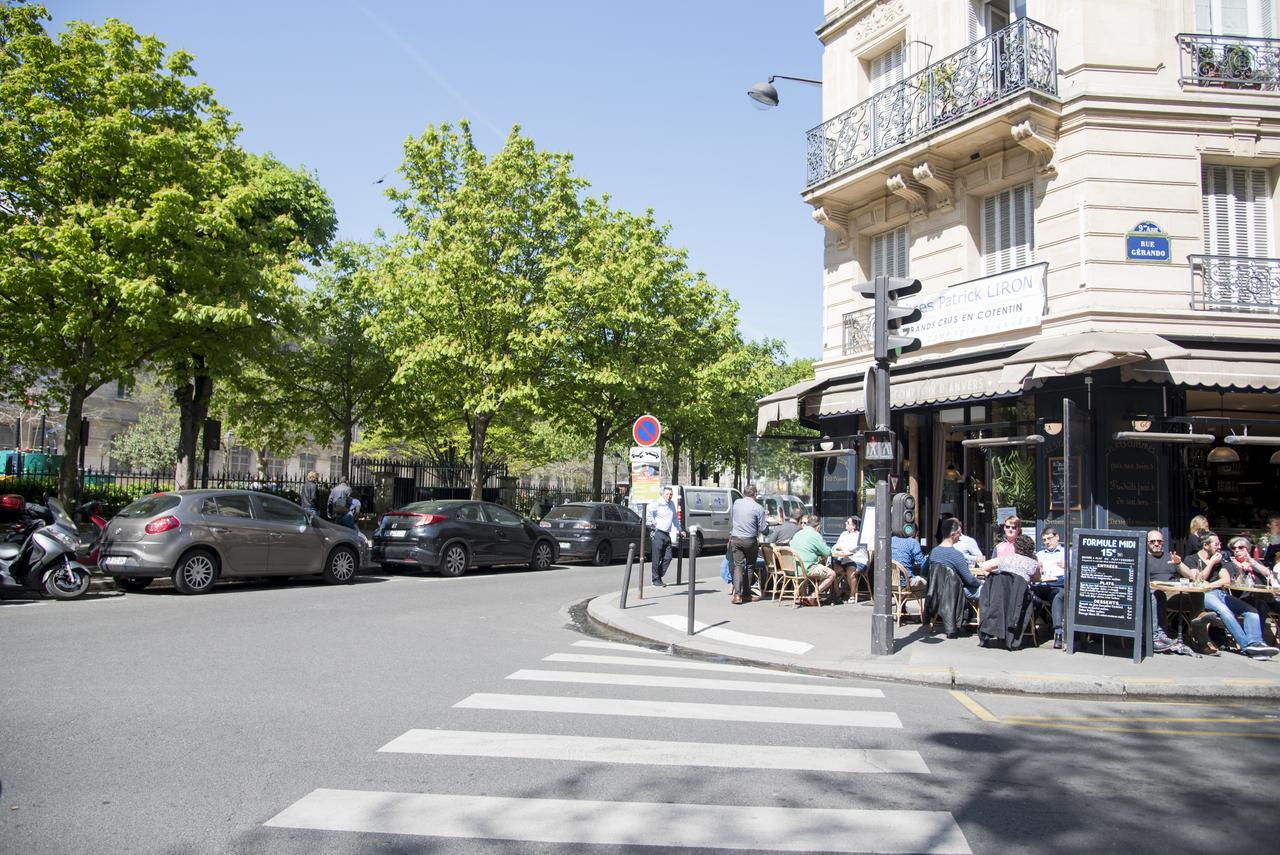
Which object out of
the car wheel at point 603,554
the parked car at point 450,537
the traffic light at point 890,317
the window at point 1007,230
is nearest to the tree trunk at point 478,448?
the car wheel at point 603,554

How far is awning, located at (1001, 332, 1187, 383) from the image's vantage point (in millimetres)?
10703

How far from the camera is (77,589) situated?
473 inches

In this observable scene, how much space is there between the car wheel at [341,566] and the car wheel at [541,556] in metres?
4.53

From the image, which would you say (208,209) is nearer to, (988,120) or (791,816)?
(988,120)

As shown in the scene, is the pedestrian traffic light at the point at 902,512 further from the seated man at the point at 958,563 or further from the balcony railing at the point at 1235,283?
the balcony railing at the point at 1235,283

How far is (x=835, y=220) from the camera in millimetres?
16812

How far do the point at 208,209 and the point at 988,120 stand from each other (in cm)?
1506

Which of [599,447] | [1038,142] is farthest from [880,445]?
[599,447]

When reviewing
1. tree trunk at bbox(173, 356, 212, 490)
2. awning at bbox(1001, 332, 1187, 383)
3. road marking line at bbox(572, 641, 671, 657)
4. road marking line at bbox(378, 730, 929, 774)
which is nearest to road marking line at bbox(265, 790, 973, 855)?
road marking line at bbox(378, 730, 929, 774)

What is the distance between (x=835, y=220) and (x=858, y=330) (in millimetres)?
2280

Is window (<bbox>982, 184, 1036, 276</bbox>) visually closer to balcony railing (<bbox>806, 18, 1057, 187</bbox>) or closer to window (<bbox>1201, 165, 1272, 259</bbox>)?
balcony railing (<bbox>806, 18, 1057, 187</bbox>)

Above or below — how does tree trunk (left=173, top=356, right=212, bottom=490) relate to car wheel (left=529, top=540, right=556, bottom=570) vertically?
above

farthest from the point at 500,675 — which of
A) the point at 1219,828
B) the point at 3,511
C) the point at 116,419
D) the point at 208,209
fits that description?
the point at 116,419

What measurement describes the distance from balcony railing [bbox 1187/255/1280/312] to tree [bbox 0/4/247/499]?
17.0m
